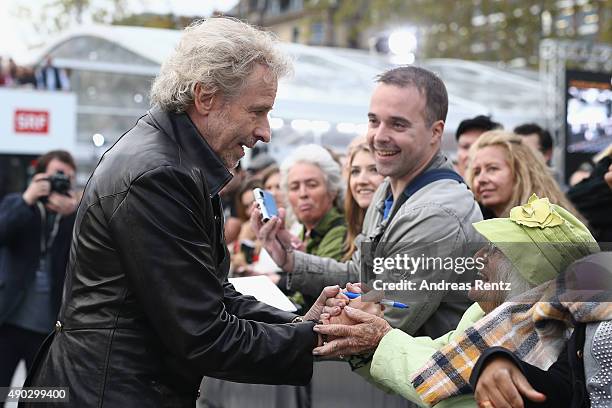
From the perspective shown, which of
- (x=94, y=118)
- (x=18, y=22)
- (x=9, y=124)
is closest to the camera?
(x=9, y=124)

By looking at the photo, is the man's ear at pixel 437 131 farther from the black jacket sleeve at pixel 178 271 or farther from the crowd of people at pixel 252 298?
the black jacket sleeve at pixel 178 271

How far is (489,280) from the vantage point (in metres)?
2.97

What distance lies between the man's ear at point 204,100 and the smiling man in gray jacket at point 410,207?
900 millimetres

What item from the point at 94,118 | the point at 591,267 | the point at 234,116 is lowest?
the point at 94,118

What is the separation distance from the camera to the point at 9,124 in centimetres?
1335

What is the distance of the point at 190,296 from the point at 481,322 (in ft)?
2.86

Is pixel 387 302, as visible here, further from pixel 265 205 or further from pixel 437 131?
pixel 265 205

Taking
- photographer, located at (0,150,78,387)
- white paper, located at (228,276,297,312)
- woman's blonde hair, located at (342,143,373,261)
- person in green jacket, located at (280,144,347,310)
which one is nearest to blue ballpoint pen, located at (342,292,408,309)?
white paper, located at (228,276,297,312)

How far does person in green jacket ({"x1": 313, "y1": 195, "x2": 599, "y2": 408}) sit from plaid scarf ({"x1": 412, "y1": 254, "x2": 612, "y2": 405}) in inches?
2.8


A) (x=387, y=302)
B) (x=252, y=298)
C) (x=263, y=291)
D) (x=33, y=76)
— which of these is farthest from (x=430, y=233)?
(x=33, y=76)

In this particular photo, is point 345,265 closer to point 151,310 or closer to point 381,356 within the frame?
point 381,356

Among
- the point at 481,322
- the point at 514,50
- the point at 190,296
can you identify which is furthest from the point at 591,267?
the point at 514,50

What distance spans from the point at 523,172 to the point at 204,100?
101 inches

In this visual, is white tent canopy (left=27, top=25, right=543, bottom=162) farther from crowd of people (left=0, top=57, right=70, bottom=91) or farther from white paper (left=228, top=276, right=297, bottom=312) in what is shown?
white paper (left=228, top=276, right=297, bottom=312)
